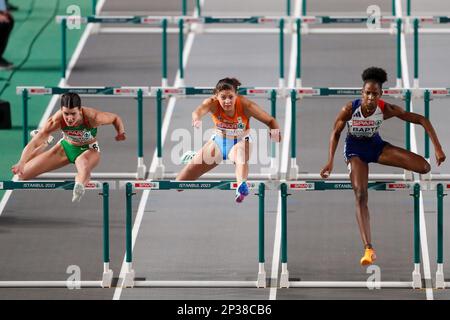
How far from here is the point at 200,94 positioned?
2516 centimetres

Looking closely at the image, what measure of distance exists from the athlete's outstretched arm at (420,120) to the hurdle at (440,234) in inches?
10.7

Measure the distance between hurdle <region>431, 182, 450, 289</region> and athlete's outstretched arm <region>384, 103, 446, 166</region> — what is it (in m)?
0.27

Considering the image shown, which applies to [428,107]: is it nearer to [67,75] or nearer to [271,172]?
[271,172]

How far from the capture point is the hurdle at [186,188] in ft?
71.7

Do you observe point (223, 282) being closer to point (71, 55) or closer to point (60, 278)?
point (60, 278)

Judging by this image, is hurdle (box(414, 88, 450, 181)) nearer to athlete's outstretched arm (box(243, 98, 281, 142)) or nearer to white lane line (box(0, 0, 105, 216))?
athlete's outstretched arm (box(243, 98, 281, 142))

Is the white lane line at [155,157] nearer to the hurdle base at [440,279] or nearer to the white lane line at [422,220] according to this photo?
the white lane line at [422,220]

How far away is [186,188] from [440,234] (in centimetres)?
287

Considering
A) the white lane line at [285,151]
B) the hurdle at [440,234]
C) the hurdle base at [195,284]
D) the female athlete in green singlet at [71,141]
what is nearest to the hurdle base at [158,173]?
the white lane line at [285,151]

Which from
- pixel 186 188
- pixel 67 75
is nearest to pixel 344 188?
pixel 186 188

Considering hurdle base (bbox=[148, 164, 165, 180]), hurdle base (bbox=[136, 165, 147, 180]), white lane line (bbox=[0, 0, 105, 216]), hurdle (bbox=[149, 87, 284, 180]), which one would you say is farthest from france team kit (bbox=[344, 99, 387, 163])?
white lane line (bbox=[0, 0, 105, 216])

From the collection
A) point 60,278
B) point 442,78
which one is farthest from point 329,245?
point 442,78

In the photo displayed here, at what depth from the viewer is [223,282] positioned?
2248cm
